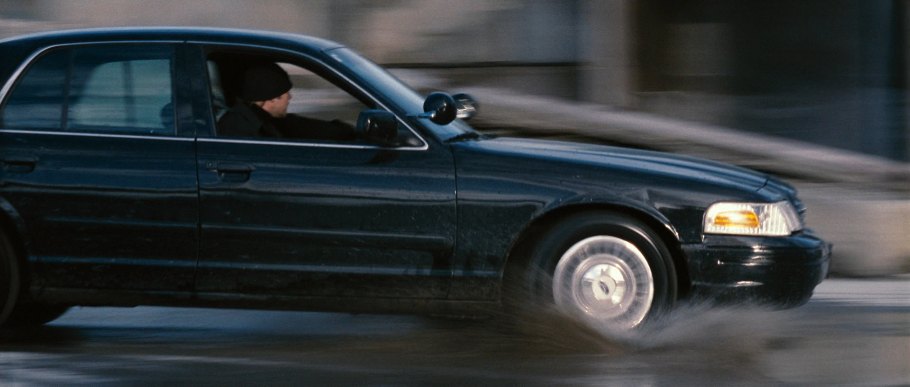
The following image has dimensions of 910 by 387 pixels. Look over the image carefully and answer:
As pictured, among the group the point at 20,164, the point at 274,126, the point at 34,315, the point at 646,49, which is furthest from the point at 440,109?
the point at 646,49

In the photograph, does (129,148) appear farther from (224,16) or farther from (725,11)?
(725,11)

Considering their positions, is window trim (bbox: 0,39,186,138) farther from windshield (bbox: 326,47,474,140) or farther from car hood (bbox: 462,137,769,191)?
car hood (bbox: 462,137,769,191)

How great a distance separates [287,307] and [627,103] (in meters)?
5.54

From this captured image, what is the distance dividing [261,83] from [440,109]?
2.83 ft

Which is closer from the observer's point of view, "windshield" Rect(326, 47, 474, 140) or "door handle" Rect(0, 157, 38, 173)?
"door handle" Rect(0, 157, 38, 173)

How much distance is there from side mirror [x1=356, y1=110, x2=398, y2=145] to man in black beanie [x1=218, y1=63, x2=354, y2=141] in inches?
8.6

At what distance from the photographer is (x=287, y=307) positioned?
24.3 ft

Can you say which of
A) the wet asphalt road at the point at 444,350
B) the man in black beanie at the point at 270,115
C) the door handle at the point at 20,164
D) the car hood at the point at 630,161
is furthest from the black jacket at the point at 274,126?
the wet asphalt road at the point at 444,350

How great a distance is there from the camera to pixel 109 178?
736 cm

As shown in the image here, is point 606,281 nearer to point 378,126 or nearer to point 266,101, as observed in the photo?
point 378,126

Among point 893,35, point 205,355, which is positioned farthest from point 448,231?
point 893,35

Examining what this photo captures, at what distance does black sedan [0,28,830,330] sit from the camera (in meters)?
7.27

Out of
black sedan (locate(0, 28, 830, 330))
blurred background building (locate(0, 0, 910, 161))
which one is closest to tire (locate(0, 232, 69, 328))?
black sedan (locate(0, 28, 830, 330))

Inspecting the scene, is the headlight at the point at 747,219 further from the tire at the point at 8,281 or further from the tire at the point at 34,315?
the tire at the point at 34,315
